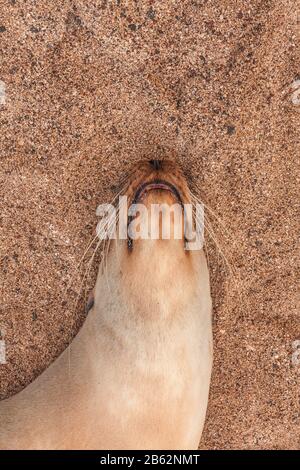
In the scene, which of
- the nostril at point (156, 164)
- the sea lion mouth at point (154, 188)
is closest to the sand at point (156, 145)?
the nostril at point (156, 164)

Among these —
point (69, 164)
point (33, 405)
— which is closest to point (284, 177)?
point (69, 164)

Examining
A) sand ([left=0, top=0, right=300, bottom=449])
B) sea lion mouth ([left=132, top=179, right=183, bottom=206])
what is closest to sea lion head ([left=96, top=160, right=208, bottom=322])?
sea lion mouth ([left=132, top=179, right=183, bottom=206])

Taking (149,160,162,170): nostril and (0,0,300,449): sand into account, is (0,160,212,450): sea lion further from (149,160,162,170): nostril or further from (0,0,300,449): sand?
(0,0,300,449): sand

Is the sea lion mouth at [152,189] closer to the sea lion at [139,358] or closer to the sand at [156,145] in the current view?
the sea lion at [139,358]

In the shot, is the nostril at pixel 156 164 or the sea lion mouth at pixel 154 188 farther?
the nostril at pixel 156 164

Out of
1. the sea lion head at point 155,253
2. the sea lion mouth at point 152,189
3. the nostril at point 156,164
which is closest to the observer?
the sea lion head at point 155,253

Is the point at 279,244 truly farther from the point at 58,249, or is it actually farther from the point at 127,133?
the point at 58,249
